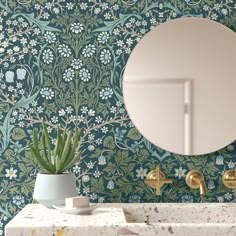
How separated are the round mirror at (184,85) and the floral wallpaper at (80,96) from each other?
51 millimetres

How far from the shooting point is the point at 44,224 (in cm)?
175

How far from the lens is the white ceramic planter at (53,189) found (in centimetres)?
201

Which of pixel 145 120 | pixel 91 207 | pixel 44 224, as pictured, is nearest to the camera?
pixel 44 224

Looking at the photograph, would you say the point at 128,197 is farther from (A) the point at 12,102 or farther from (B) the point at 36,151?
(A) the point at 12,102

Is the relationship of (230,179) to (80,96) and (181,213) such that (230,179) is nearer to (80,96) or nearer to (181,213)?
(181,213)

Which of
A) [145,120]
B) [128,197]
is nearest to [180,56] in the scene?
[145,120]

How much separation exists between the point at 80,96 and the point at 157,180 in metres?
0.46

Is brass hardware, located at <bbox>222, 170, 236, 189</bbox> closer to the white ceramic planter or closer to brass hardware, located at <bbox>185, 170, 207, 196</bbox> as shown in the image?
brass hardware, located at <bbox>185, 170, 207, 196</bbox>

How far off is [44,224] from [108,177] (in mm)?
525

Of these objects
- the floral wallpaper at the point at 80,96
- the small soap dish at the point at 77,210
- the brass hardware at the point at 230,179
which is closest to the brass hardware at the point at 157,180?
the floral wallpaper at the point at 80,96

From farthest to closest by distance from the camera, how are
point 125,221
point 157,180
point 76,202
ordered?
point 157,180, point 76,202, point 125,221

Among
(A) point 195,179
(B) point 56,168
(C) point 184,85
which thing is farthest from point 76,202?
(C) point 184,85

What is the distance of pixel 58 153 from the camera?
2090mm

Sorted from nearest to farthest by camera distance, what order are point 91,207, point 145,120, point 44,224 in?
point 44,224
point 91,207
point 145,120
